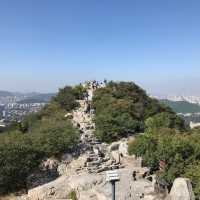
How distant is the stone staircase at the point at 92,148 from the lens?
2555cm

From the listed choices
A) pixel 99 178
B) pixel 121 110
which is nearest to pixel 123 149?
pixel 99 178

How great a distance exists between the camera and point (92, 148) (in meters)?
29.9

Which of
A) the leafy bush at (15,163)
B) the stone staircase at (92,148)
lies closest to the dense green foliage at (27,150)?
the leafy bush at (15,163)

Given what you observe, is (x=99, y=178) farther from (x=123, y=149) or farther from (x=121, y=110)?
(x=121, y=110)

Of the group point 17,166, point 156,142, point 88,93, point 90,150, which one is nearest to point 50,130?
point 90,150

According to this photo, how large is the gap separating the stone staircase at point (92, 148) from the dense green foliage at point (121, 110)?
122 centimetres

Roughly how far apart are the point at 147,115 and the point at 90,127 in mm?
10457

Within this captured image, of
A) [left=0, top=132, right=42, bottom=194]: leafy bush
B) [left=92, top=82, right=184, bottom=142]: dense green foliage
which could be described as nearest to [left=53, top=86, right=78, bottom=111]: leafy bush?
[left=92, top=82, right=184, bottom=142]: dense green foliage

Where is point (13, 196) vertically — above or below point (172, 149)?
below

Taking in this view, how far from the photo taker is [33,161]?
2584 centimetres

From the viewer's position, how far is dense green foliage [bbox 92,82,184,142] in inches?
1405

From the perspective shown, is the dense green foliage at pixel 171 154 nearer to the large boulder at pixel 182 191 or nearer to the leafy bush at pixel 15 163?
the large boulder at pixel 182 191

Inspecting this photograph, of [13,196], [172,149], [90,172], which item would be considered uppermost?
[172,149]

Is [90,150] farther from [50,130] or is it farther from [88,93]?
[88,93]
